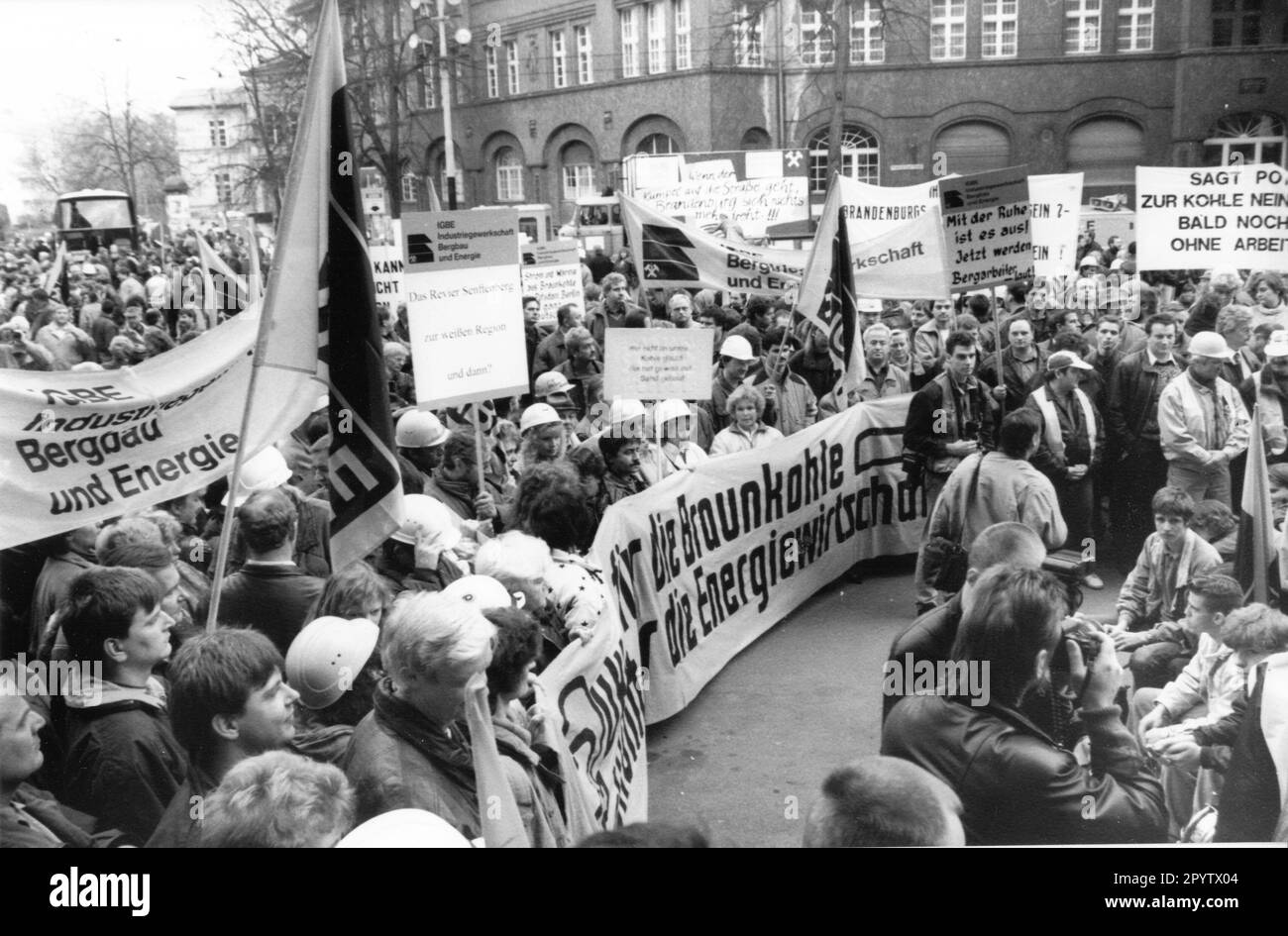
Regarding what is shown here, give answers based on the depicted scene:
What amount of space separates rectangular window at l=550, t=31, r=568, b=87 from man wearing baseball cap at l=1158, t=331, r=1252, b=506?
23138mm

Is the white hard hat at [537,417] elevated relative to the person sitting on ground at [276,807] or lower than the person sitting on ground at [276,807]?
elevated

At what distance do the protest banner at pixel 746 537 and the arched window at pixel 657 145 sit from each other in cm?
2585

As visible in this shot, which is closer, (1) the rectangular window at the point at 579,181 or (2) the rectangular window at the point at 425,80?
(2) the rectangular window at the point at 425,80

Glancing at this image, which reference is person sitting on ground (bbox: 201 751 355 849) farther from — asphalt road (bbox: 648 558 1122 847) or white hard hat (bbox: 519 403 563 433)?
white hard hat (bbox: 519 403 563 433)

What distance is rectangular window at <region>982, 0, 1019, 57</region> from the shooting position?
26.8m

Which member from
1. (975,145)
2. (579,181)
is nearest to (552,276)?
(975,145)

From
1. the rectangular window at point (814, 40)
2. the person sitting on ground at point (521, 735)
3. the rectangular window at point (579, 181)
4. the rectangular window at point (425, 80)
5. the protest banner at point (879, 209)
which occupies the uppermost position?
the rectangular window at point (814, 40)

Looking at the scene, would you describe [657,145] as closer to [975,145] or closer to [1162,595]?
[975,145]

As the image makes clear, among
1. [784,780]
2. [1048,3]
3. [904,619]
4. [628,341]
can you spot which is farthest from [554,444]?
[1048,3]

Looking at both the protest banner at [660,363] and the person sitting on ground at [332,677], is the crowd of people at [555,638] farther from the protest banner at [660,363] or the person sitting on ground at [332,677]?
the protest banner at [660,363]

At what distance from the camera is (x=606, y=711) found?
473cm

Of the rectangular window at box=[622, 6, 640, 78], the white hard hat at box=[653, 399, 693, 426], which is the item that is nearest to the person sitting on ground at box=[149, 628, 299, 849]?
the white hard hat at box=[653, 399, 693, 426]

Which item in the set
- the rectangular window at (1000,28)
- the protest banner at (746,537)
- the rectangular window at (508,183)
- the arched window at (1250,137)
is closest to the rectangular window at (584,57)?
the rectangular window at (508,183)

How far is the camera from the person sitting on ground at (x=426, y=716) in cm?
325
